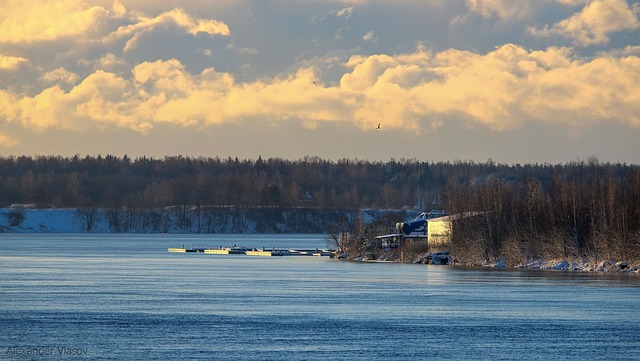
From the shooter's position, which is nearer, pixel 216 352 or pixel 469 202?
pixel 216 352

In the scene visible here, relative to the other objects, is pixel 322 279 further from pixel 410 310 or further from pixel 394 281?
pixel 410 310

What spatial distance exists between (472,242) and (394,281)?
23509 millimetres

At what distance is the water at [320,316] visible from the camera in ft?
114

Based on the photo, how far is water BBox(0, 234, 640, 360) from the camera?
34625 millimetres

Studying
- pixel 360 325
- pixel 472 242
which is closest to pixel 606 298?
pixel 360 325

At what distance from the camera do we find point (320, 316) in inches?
1764

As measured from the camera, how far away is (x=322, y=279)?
70625 mm

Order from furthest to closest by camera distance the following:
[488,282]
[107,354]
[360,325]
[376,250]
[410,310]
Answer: [376,250] → [488,282] → [410,310] → [360,325] → [107,354]
